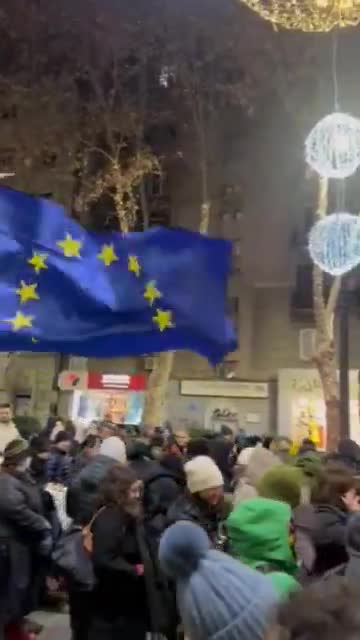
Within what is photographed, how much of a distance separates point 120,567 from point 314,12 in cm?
678

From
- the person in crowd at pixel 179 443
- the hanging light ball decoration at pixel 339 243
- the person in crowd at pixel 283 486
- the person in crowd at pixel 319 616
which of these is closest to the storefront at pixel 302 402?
the person in crowd at pixel 179 443

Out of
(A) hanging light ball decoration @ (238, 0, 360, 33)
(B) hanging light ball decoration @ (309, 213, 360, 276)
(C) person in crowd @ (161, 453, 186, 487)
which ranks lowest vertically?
(C) person in crowd @ (161, 453, 186, 487)

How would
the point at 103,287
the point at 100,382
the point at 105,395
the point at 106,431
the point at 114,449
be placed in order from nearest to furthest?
the point at 114,449
the point at 103,287
the point at 106,431
the point at 105,395
the point at 100,382

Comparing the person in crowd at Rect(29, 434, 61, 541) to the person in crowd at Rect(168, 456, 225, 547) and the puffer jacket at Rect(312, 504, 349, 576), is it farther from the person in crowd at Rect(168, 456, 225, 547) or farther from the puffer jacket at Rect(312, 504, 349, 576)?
the puffer jacket at Rect(312, 504, 349, 576)

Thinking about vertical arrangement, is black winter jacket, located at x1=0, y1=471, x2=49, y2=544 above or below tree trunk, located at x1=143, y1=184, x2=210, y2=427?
below

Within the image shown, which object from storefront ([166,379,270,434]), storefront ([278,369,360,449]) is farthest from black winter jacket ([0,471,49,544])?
storefront ([166,379,270,434])

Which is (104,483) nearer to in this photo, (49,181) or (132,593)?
(132,593)

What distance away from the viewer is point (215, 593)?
2148 millimetres

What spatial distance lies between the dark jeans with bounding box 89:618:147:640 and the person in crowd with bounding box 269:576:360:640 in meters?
3.19

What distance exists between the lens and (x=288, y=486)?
4629 millimetres

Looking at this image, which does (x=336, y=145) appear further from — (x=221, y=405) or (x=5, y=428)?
(x=221, y=405)

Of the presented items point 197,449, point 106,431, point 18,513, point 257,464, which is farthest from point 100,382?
point 18,513

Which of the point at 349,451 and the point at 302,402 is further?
the point at 302,402

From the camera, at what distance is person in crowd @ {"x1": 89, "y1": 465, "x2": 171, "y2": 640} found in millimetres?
4543
